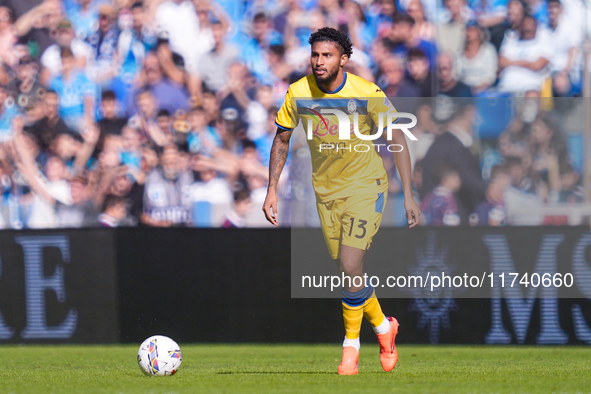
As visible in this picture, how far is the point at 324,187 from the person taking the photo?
626 cm

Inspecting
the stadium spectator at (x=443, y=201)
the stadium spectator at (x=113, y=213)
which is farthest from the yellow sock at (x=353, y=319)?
the stadium spectator at (x=113, y=213)

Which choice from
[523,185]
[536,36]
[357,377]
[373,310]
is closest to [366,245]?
[373,310]

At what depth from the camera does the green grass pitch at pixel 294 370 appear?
204 inches

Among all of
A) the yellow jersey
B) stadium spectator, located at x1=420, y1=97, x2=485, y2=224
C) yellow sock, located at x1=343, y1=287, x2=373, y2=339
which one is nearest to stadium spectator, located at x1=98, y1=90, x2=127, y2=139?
stadium spectator, located at x1=420, y1=97, x2=485, y2=224

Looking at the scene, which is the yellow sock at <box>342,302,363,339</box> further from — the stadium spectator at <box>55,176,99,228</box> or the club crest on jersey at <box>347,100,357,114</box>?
the stadium spectator at <box>55,176,99,228</box>

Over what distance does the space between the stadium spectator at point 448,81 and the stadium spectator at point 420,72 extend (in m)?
0.09

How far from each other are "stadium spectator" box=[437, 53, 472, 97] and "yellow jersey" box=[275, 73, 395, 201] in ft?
10.9

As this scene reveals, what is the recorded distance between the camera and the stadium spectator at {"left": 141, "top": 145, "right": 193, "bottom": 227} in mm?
9555

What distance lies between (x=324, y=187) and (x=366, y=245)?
1.83 ft

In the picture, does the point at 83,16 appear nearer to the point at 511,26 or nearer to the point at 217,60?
the point at 217,60

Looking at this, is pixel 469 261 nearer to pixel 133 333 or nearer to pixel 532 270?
pixel 532 270

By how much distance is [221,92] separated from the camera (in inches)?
396

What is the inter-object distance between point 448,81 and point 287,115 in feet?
12.5

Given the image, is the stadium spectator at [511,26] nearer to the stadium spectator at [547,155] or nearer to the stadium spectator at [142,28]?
the stadium spectator at [547,155]
